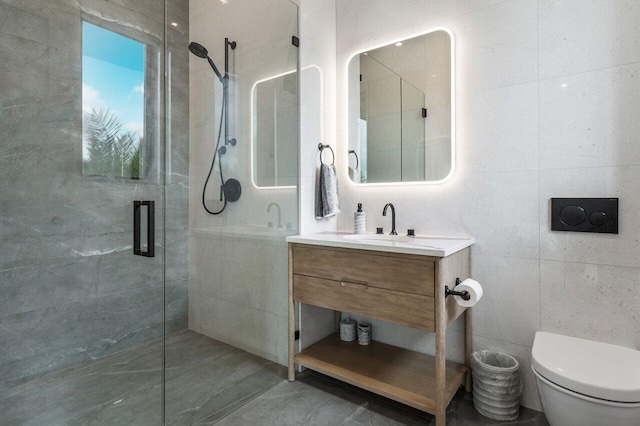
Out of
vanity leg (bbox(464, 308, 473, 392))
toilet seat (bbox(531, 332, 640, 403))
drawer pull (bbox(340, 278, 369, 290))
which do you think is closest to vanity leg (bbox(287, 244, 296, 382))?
drawer pull (bbox(340, 278, 369, 290))

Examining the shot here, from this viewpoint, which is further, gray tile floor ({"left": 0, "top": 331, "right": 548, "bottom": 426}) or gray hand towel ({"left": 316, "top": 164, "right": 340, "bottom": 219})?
gray hand towel ({"left": 316, "top": 164, "right": 340, "bottom": 219})

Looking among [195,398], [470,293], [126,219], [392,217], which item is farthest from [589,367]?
[126,219]

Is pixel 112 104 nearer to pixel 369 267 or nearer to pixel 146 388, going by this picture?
pixel 146 388

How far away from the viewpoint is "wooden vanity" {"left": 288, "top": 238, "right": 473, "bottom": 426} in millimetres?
1423

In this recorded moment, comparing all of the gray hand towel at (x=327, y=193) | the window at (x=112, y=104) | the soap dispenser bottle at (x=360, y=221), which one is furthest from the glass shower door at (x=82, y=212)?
the soap dispenser bottle at (x=360, y=221)

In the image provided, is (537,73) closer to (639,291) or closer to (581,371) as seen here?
(639,291)

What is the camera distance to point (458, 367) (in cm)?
179

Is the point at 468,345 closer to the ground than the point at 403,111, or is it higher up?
closer to the ground

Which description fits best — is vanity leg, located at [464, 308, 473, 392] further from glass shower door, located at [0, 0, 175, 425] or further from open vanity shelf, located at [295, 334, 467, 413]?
glass shower door, located at [0, 0, 175, 425]

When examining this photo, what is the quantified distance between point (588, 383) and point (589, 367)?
0.46 feet

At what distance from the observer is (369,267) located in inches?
62.1

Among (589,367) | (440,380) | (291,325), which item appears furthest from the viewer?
(291,325)

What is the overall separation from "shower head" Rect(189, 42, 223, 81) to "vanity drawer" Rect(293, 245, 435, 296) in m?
1.02

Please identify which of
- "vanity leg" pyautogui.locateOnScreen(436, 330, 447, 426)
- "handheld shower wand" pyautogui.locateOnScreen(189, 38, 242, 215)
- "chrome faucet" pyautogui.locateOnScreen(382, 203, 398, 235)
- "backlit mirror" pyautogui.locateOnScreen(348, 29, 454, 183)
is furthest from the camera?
"chrome faucet" pyautogui.locateOnScreen(382, 203, 398, 235)
